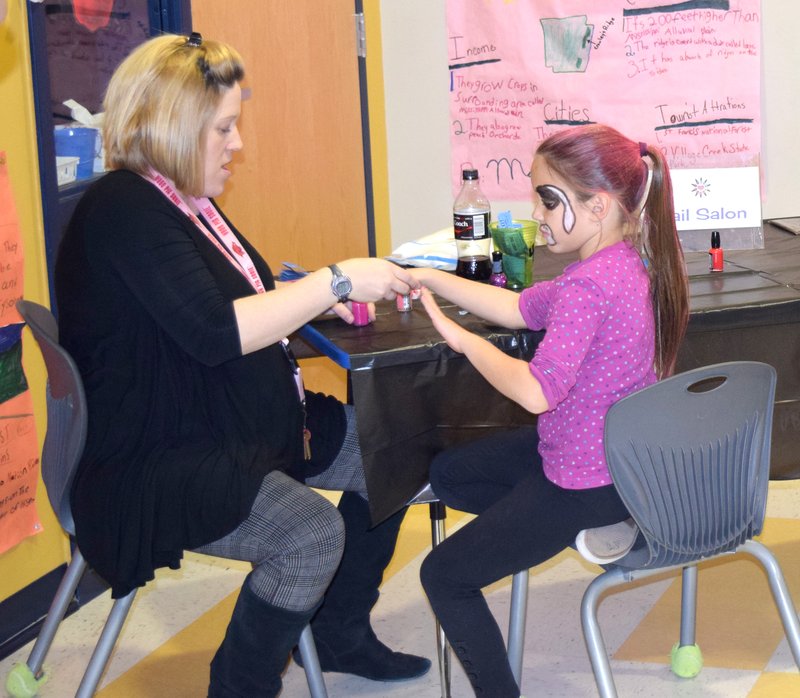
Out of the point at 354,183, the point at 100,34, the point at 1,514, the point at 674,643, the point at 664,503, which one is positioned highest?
the point at 100,34

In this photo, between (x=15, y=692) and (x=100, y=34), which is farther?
(x=100, y=34)

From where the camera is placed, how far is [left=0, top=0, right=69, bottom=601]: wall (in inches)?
84.2

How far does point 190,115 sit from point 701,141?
2146mm

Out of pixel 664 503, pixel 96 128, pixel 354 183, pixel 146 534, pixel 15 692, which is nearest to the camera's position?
pixel 664 503

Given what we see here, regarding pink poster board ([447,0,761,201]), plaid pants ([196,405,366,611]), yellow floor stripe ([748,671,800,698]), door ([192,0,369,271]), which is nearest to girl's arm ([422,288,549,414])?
plaid pants ([196,405,366,611])

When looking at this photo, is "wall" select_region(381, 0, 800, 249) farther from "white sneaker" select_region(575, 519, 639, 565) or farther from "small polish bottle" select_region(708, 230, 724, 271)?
"white sneaker" select_region(575, 519, 639, 565)

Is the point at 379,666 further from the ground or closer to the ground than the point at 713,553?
closer to the ground

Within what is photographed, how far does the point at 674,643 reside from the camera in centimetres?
215

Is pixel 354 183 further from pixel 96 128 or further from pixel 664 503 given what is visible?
pixel 664 503

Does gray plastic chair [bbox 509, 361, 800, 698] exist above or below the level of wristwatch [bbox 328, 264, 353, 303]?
below

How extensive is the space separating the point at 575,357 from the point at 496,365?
0.13m

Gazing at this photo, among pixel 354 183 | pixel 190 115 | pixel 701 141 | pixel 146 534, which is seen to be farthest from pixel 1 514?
pixel 701 141

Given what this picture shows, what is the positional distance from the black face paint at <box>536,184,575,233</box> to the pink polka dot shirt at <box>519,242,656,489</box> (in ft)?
0.25

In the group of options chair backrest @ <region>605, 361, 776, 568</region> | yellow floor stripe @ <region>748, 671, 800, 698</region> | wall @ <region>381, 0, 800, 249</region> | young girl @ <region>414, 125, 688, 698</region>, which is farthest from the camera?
wall @ <region>381, 0, 800, 249</region>
